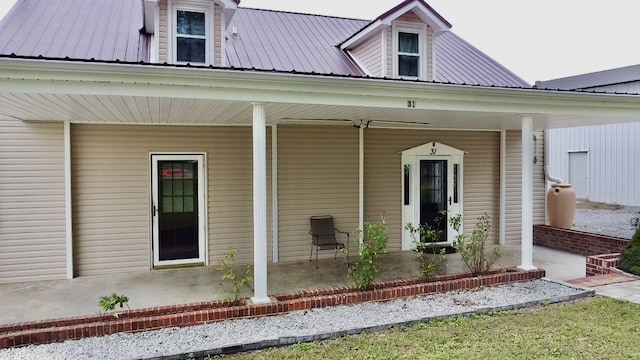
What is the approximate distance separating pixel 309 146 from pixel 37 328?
193 inches

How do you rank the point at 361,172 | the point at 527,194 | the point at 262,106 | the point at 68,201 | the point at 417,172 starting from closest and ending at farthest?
the point at 262,106 < the point at 527,194 < the point at 68,201 < the point at 361,172 < the point at 417,172

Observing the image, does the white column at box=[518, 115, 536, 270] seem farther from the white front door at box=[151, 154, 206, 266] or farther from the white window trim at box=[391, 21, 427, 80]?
the white front door at box=[151, 154, 206, 266]

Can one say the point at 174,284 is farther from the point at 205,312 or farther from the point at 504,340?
the point at 504,340

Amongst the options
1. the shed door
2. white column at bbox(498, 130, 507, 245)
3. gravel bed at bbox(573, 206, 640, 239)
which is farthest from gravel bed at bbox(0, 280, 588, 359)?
the shed door

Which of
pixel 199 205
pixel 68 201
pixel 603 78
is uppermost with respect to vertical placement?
pixel 603 78

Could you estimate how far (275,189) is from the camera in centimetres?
766

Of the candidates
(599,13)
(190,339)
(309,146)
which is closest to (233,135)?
(309,146)

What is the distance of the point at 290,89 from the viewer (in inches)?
196

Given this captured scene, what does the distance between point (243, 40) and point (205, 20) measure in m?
1.73

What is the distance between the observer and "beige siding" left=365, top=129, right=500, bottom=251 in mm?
8312

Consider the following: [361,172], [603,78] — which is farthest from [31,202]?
[603,78]

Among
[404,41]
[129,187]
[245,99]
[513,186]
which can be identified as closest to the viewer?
[245,99]

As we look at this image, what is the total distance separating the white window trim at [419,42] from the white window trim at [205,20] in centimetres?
335

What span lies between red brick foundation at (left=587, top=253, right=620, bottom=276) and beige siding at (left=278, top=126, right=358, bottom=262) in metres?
3.85
